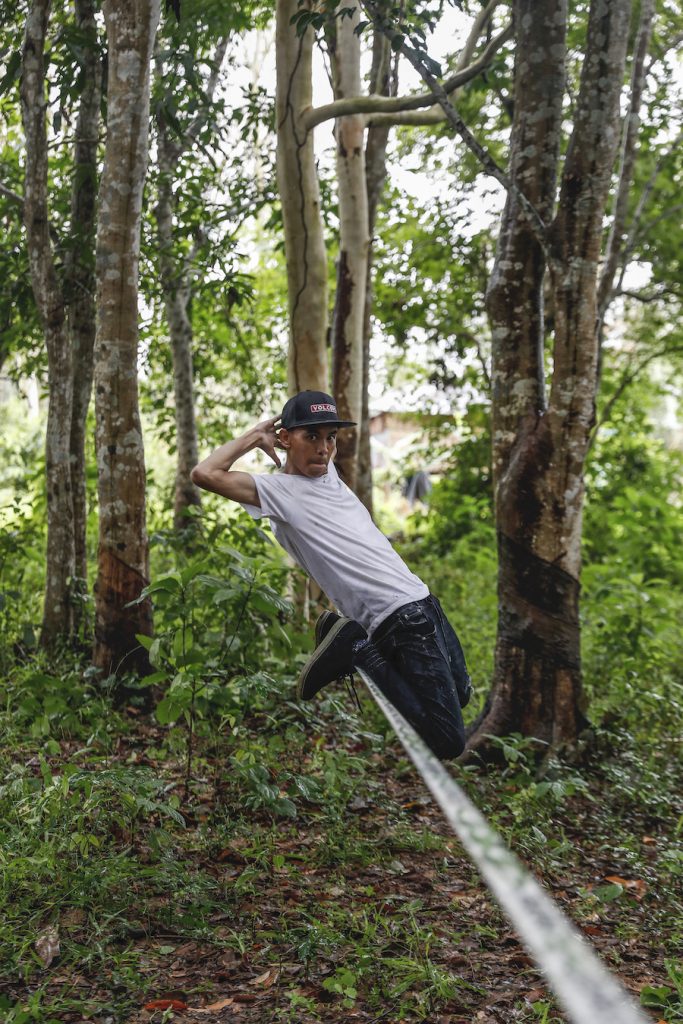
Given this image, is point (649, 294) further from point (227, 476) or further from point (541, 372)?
point (227, 476)

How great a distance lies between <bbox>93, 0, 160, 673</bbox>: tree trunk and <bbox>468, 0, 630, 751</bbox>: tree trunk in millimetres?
2533

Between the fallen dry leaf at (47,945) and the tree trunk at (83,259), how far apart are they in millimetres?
3816

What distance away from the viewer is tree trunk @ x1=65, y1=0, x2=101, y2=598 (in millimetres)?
7289

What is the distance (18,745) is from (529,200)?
4.84 m

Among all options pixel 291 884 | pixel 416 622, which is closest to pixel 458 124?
pixel 416 622

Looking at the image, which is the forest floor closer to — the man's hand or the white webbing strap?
the man's hand

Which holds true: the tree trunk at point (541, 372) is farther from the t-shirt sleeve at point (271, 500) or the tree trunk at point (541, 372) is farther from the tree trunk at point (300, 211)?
the t-shirt sleeve at point (271, 500)

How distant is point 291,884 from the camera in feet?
13.9

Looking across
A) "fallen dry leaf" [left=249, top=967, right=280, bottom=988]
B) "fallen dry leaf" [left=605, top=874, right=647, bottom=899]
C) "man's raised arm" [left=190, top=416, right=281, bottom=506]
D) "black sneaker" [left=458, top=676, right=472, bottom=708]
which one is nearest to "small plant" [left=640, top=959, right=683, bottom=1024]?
"fallen dry leaf" [left=605, top=874, right=647, bottom=899]

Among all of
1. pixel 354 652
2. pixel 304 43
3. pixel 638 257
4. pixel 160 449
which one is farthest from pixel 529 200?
pixel 160 449

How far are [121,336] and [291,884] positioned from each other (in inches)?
147

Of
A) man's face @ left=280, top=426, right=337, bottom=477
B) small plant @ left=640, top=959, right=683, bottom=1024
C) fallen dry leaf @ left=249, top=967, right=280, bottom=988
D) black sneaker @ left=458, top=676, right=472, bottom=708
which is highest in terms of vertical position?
man's face @ left=280, top=426, right=337, bottom=477

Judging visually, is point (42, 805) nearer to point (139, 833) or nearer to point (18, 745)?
point (139, 833)

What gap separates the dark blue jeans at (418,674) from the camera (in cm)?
429
